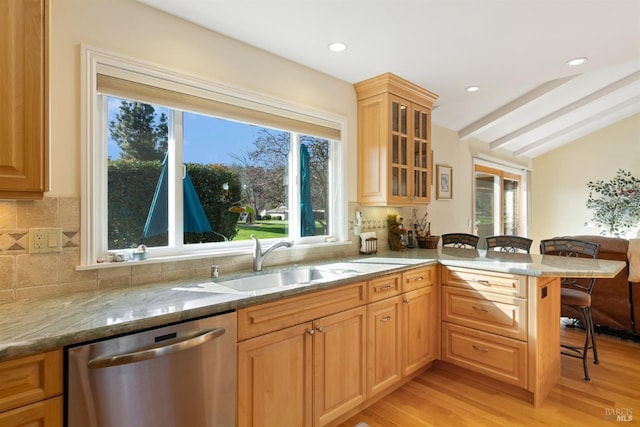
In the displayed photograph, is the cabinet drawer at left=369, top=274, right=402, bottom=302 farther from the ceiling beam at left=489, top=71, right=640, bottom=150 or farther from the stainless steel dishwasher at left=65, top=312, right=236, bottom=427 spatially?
the ceiling beam at left=489, top=71, right=640, bottom=150

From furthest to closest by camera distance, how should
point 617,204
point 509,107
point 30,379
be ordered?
point 617,204 < point 509,107 < point 30,379

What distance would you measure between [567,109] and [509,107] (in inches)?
49.8

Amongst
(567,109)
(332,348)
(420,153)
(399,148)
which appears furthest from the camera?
(567,109)

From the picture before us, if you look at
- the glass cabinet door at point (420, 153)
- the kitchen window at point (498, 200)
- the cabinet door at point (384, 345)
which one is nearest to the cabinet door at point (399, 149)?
the glass cabinet door at point (420, 153)

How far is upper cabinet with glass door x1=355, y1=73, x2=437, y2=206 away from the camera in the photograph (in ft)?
9.63

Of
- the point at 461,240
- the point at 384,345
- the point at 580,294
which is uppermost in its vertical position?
the point at 461,240

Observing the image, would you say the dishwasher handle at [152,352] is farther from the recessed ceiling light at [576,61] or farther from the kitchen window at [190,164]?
the recessed ceiling light at [576,61]

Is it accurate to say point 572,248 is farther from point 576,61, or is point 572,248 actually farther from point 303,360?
point 303,360

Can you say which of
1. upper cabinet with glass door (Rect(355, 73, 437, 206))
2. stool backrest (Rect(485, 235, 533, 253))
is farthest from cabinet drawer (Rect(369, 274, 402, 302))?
stool backrest (Rect(485, 235, 533, 253))

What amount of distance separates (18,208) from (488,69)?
3.29m

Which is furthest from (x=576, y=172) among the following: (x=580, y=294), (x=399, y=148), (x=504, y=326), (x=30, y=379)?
(x=30, y=379)

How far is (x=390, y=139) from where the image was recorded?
296cm

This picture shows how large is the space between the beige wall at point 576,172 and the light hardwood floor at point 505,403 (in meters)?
4.58

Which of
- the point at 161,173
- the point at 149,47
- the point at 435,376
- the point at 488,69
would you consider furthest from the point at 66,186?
the point at 488,69
